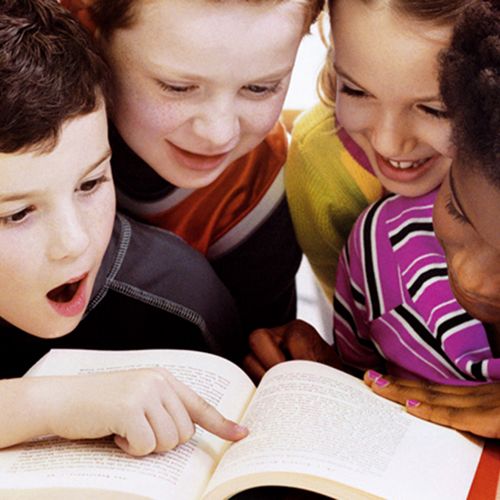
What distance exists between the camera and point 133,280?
1062mm

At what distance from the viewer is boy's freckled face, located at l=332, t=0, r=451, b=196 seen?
2.96 ft

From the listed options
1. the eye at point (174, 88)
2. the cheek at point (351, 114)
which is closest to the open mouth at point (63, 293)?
the eye at point (174, 88)

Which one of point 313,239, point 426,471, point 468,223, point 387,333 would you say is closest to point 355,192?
point 313,239

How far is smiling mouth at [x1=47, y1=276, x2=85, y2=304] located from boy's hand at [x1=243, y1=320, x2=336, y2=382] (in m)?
0.21

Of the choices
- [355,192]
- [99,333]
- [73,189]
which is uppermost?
[73,189]

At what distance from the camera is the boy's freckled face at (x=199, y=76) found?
0.89 metres

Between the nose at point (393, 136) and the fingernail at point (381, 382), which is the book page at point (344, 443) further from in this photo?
the nose at point (393, 136)

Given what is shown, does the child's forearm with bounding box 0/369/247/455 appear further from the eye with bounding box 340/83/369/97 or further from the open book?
the eye with bounding box 340/83/369/97

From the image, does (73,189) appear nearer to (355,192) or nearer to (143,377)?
(143,377)

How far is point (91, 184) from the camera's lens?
0.92 meters

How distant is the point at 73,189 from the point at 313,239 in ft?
1.32

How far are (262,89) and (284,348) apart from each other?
279 millimetres

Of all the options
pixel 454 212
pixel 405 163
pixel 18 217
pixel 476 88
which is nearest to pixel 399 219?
pixel 405 163

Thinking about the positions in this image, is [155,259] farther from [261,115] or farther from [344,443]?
[344,443]
